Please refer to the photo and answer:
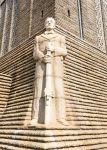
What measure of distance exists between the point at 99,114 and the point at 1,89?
5207 mm

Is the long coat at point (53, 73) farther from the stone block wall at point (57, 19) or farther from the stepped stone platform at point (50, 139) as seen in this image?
the stone block wall at point (57, 19)

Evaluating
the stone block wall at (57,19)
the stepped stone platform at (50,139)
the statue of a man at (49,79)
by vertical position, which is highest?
the stone block wall at (57,19)

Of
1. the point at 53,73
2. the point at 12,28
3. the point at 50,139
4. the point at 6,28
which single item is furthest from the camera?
the point at 6,28

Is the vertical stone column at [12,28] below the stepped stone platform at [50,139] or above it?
above

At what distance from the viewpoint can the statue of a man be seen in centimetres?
744

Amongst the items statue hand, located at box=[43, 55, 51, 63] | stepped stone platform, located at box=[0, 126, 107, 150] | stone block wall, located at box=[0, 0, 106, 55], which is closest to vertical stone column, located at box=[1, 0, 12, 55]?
stone block wall, located at box=[0, 0, 106, 55]

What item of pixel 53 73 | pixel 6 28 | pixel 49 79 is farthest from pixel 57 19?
pixel 6 28

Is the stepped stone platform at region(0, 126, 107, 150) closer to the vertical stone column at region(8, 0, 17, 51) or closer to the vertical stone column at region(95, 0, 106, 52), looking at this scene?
the vertical stone column at region(95, 0, 106, 52)

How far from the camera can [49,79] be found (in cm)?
785

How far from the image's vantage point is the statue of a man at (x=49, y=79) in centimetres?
744

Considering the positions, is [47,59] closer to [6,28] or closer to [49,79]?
[49,79]

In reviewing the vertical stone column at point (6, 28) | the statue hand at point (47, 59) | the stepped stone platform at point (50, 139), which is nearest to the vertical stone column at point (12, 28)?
the vertical stone column at point (6, 28)

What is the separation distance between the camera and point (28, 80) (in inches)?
398

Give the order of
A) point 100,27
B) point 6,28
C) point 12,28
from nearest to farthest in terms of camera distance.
Result: point 100,27 → point 12,28 → point 6,28
